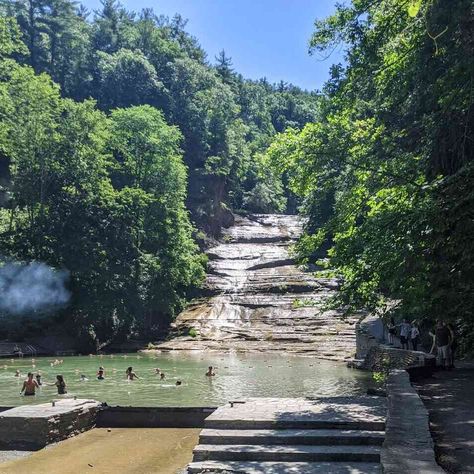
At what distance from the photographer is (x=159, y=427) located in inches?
502

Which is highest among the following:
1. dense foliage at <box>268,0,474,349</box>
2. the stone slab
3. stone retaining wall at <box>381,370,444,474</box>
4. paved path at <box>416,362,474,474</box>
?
dense foliage at <box>268,0,474,349</box>

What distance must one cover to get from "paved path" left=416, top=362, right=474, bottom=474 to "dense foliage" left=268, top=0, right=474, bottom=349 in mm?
1416

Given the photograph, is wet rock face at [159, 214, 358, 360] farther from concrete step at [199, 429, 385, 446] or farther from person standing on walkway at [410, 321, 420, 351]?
concrete step at [199, 429, 385, 446]

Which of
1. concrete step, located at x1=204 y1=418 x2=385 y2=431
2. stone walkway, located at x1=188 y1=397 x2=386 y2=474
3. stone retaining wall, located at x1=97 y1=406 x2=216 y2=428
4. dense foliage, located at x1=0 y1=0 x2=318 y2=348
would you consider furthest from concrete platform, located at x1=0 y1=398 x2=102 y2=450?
dense foliage, located at x1=0 y1=0 x2=318 y2=348

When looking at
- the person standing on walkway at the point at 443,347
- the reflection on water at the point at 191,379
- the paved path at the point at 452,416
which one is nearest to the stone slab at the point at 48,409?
the reflection on water at the point at 191,379

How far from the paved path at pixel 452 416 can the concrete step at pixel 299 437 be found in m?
0.90

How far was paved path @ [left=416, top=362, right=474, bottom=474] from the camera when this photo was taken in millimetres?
6145

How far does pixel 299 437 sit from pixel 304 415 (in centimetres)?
112


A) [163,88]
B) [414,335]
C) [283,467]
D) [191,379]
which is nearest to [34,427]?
[283,467]

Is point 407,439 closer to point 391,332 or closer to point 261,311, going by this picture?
point 391,332

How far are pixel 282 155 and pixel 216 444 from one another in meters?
8.77

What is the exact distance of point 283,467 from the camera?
22.8ft

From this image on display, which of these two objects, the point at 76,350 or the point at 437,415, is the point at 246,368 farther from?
the point at 437,415

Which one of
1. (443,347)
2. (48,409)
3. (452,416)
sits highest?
(443,347)
